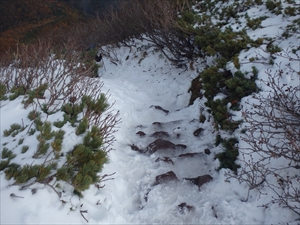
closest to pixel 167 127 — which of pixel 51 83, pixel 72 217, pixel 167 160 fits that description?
pixel 167 160

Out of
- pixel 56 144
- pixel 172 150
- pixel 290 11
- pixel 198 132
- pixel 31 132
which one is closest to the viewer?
pixel 56 144

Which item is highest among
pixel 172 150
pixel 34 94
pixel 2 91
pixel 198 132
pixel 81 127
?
pixel 2 91

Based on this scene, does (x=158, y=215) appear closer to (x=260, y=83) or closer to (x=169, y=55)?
(x=260, y=83)

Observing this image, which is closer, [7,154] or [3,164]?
[3,164]

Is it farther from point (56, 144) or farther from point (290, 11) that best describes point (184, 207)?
point (290, 11)

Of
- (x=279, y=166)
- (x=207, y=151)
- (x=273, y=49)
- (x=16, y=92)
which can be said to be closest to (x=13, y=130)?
(x=16, y=92)

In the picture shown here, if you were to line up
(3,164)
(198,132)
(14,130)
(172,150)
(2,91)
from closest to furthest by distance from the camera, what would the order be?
(3,164) → (14,130) → (172,150) → (2,91) → (198,132)

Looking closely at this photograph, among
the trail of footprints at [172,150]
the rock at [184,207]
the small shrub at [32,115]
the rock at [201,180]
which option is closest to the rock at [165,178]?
the trail of footprints at [172,150]

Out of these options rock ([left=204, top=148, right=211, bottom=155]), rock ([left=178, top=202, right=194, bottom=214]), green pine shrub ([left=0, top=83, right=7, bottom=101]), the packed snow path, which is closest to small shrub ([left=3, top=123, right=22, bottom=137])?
the packed snow path
